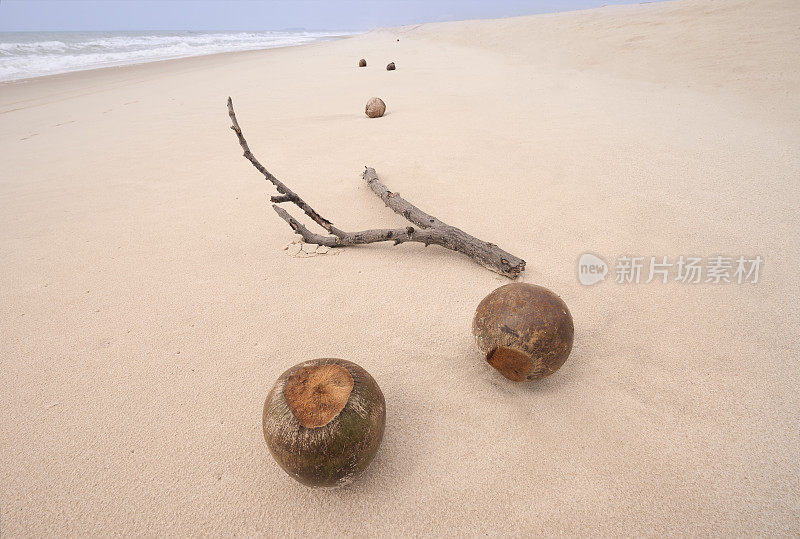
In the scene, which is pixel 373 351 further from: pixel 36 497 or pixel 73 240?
pixel 73 240

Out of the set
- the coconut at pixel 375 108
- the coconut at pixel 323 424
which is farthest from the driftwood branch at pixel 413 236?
the coconut at pixel 375 108

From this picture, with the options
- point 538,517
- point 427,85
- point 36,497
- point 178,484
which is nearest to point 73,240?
point 36,497

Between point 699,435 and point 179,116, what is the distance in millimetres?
9223

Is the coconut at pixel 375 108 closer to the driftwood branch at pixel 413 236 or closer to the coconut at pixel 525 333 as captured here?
the driftwood branch at pixel 413 236

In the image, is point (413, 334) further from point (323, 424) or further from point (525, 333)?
point (323, 424)

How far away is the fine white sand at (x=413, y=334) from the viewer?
1.70 m

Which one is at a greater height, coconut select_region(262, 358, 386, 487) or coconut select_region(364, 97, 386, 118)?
coconut select_region(364, 97, 386, 118)

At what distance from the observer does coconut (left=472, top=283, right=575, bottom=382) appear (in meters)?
1.96

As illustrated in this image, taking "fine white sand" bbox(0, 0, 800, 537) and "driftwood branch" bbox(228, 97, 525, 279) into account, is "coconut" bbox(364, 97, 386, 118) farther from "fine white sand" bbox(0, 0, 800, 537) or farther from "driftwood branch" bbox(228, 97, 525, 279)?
"driftwood branch" bbox(228, 97, 525, 279)

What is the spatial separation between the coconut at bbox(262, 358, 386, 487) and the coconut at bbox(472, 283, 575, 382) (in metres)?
0.72

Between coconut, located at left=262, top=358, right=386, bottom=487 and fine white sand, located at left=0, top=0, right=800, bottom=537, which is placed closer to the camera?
coconut, located at left=262, top=358, right=386, bottom=487

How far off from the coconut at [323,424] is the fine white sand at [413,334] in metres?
0.26

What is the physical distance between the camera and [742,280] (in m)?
2.86

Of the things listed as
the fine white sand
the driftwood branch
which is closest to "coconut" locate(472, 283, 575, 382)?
the fine white sand
